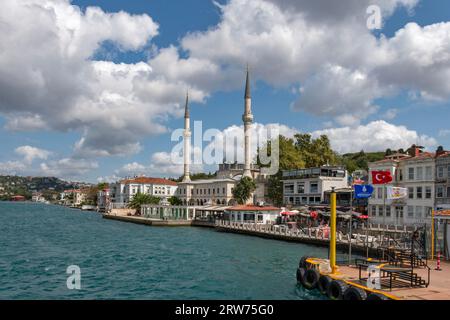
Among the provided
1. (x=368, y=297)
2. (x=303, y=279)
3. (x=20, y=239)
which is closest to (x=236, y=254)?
(x=303, y=279)

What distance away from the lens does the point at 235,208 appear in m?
60.1

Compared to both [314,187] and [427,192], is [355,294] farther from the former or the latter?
[314,187]

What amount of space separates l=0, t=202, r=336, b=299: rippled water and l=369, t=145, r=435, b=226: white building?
13.0 meters

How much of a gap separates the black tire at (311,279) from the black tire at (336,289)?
4.55 ft

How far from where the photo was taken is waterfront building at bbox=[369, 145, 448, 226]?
42.0m

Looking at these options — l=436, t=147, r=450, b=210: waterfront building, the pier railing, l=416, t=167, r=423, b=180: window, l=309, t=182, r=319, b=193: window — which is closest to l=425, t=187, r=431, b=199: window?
Answer: l=436, t=147, r=450, b=210: waterfront building

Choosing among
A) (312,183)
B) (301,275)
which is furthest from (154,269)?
(312,183)

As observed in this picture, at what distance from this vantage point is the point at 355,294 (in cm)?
1612

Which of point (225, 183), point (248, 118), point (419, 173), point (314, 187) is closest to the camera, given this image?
point (419, 173)

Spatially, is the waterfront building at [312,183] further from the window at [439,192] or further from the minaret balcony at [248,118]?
the minaret balcony at [248,118]

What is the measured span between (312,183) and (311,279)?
1669 inches

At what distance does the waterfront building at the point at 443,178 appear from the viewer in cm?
4009

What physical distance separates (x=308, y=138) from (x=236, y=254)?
5187 cm
